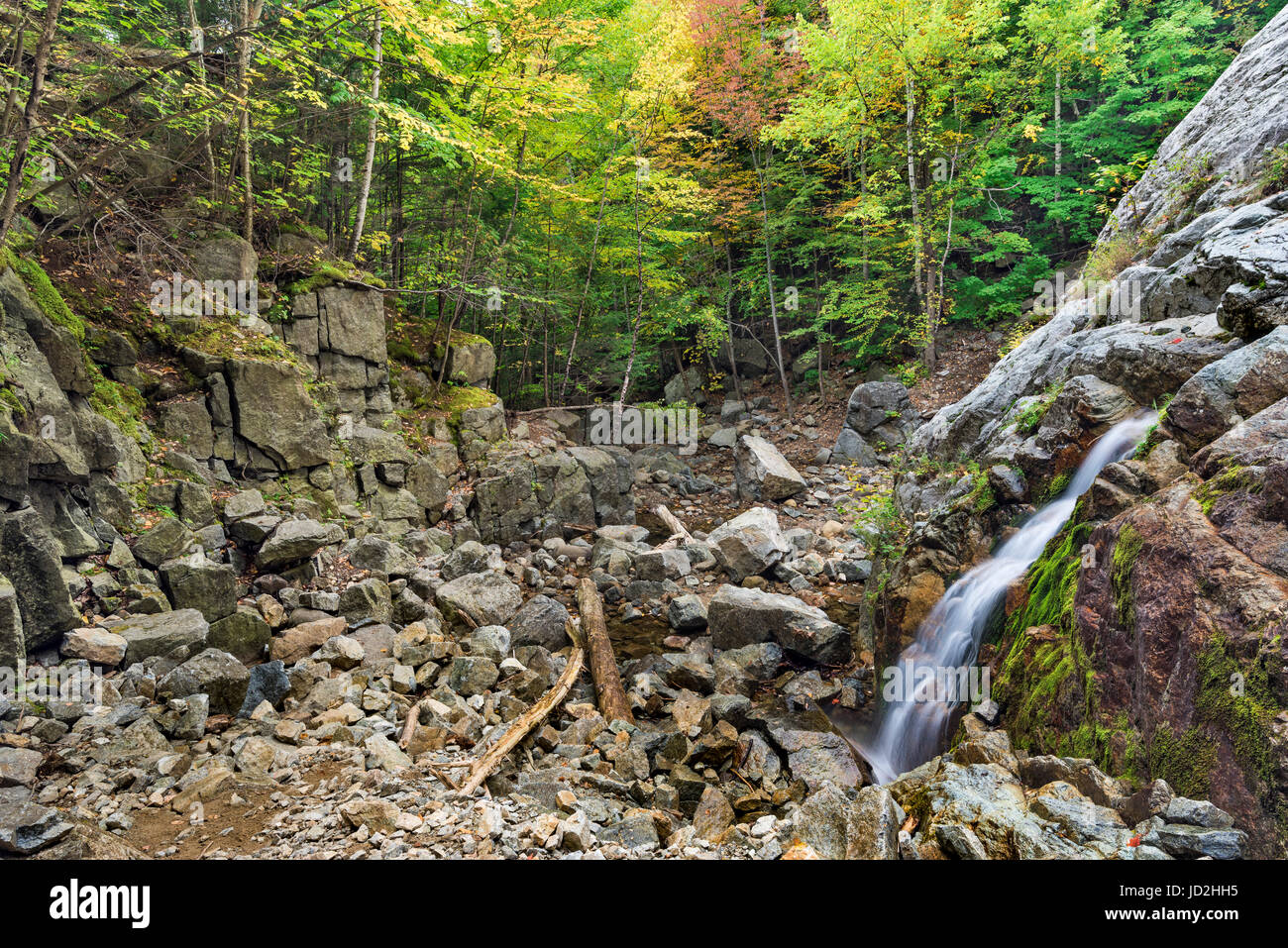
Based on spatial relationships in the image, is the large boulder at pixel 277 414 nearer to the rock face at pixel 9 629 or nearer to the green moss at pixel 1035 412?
the rock face at pixel 9 629

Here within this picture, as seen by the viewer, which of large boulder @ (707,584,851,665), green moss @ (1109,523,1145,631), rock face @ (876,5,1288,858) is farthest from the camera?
large boulder @ (707,584,851,665)

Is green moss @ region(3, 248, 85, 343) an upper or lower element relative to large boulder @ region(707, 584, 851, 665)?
upper

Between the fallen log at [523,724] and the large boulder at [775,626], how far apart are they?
2.07 meters

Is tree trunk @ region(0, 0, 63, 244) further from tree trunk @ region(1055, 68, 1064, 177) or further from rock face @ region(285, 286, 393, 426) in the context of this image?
tree trunk @ region(1055, 68, 1064, 177)

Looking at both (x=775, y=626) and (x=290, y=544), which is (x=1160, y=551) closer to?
(x=775, y=626)

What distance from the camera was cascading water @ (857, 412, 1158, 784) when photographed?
17.1ft

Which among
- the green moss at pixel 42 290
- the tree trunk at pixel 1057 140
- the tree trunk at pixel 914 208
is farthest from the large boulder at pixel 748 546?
the tree trunk at pixel 1057 140

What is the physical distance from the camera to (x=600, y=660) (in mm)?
7445

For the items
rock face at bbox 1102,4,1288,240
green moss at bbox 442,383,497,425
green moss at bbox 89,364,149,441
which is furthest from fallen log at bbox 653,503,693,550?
rock face at bbox 1102,4,1288,240

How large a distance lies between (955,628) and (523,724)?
13.7 ft

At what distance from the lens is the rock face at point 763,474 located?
15328mm

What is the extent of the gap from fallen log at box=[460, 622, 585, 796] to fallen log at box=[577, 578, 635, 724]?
0.66 feet
